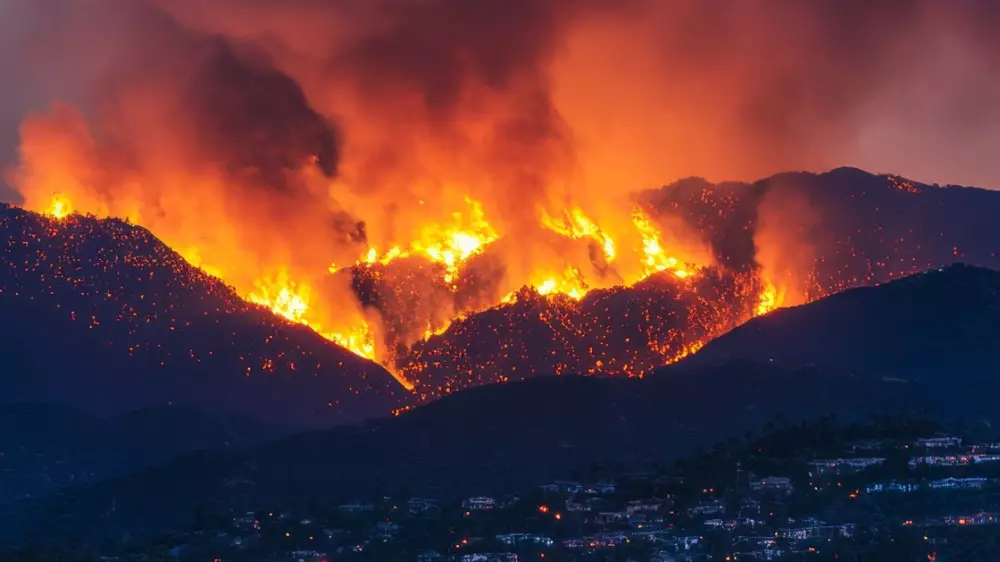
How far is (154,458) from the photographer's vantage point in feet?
452

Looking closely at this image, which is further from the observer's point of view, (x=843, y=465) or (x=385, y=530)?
(x=843, y=465)

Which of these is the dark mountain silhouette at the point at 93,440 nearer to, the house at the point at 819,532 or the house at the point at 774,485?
the house at the point at 774,485

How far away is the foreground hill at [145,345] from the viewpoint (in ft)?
468

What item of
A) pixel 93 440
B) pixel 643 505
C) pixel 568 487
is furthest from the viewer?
pixel 93 440

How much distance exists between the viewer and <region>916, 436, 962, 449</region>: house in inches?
4806

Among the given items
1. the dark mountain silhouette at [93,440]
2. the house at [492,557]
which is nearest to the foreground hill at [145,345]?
the dark mountain silhouette at [93,440]

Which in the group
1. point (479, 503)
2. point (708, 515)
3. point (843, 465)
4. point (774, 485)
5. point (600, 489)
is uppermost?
point (600, 489)

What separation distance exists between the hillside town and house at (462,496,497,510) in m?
0.11

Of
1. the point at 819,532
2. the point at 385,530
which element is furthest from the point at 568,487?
the point at 819,532

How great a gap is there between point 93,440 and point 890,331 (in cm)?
3830

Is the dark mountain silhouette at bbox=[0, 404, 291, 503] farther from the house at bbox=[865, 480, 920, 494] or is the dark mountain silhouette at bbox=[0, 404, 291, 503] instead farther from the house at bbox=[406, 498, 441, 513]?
the house at bbox=[865, 480, 920, 494]

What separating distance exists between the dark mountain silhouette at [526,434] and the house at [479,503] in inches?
91.4

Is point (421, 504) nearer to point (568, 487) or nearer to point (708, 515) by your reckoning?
point (568, 487)

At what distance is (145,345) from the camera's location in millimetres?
144000
